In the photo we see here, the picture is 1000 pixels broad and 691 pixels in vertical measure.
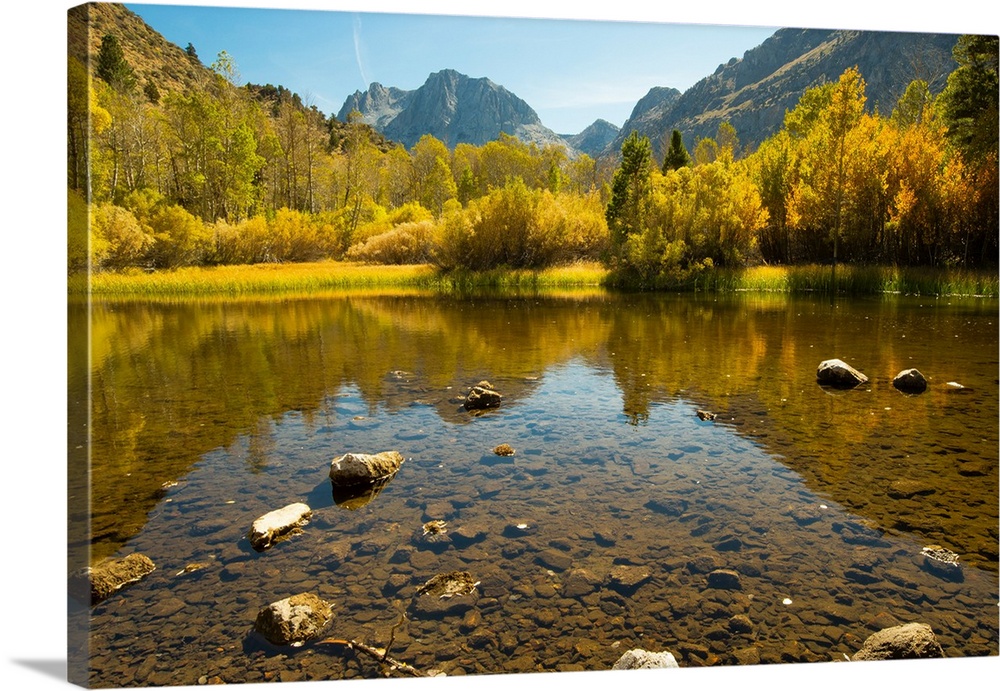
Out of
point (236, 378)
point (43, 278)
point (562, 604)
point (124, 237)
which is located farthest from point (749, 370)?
point (124, 237)

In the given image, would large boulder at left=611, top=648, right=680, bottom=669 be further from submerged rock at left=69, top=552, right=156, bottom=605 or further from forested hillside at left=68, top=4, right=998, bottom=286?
forested hillside at left=68, top=4, right=998, bottom=286

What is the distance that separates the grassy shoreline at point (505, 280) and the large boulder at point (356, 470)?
33.3 ft

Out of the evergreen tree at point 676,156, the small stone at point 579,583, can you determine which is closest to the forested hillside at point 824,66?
the evergreen tree at point 676,156

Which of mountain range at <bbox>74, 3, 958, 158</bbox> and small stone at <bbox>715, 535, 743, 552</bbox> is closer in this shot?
small stone at <bbox>715, 535, 743, 552</bbox>

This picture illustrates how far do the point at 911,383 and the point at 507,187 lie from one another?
27603 millimetres

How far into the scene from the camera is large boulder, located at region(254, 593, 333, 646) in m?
3.12

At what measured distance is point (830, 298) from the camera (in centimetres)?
1930

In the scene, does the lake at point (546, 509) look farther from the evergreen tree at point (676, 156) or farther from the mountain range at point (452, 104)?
the evergreen tree at point (676, 156)

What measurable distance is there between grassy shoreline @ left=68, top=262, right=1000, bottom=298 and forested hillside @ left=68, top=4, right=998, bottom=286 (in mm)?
563

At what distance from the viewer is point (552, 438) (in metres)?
6.70

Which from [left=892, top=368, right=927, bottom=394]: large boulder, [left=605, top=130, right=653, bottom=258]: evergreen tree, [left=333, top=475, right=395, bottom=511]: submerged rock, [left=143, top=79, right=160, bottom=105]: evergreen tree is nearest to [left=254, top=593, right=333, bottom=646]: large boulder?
[left=333, top=475, right=395, bottom=511]: submerged rock

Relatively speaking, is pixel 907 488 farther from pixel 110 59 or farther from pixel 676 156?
pixel 676 156

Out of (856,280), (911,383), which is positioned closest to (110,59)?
(911,383)

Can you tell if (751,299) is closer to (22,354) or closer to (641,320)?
(641,320)
